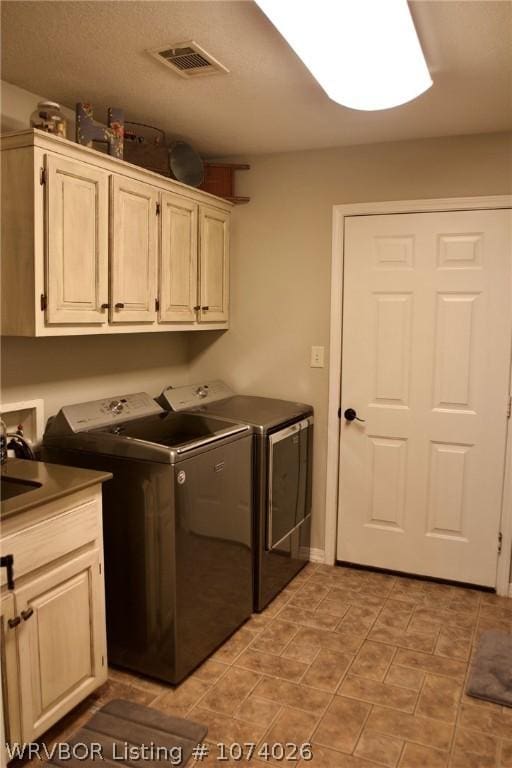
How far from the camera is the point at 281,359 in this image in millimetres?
3535

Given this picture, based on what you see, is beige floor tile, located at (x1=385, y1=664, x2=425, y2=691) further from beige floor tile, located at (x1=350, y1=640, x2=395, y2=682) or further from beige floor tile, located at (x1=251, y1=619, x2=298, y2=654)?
beige floor tile, located at (x1=251, y1=619, x2=298, y2=654)

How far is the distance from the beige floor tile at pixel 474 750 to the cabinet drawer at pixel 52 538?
4.69 ft

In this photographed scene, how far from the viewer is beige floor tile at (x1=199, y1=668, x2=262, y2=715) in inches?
88.5

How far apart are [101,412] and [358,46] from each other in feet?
5.89

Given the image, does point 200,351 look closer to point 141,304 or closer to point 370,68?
point 141,304

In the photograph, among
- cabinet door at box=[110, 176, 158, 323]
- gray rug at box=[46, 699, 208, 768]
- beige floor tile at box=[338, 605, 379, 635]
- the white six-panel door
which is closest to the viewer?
gray rug at box=[46, 699, 208, 768]

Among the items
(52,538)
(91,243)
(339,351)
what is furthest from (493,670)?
(91,243)

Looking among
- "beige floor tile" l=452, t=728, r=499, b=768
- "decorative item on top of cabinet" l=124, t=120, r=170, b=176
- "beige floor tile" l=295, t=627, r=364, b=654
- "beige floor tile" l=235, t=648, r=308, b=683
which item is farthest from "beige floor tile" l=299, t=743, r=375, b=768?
"decorative item on top of cabinet" l=124, t=120, r=170, b=176

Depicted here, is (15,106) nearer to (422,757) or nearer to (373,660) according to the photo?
(373,660)

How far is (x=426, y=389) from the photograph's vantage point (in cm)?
323

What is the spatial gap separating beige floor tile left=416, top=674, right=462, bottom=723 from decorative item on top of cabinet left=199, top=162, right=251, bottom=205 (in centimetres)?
261

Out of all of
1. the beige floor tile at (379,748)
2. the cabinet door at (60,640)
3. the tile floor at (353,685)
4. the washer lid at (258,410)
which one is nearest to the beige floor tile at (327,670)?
the tile floor at (353,685)

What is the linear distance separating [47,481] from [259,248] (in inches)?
78.1

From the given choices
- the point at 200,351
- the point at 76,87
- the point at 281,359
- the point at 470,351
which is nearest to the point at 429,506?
the point at 470,351
